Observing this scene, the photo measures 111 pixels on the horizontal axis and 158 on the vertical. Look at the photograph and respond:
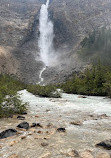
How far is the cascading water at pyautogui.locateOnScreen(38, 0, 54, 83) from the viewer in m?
119

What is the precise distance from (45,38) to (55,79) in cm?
6468

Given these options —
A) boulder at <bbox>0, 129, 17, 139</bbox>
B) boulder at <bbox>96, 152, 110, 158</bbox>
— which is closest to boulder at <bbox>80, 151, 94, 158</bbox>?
boulder at <bbox>96, 152, 110, 158</bbox>

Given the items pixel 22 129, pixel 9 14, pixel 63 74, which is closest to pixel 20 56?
pixel 63 74

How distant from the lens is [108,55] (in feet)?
270

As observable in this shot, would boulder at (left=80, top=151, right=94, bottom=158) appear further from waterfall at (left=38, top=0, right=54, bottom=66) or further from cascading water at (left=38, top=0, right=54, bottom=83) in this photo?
waterfall at (left=38, top=0, right=54, bottom=66)

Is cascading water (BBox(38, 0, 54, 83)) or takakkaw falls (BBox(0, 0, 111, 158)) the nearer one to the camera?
Result: takakkaw falls (BBox(0, 0, 111, 158))

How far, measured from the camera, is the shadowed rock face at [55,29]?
102363 millimetres

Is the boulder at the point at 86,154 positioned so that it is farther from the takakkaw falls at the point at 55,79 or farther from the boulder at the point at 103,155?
the boulder at the point at 103,155

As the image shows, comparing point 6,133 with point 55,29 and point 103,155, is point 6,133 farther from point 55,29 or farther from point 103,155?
point 55,29

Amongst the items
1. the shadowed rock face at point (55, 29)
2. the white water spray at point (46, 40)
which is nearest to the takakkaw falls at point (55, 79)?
the shadowed rock face at point (55, 29)

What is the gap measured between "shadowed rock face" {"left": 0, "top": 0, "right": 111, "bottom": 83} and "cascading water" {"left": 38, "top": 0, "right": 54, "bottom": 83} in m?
3.47

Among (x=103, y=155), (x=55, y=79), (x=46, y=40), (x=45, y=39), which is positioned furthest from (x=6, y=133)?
(x=45, y=39)

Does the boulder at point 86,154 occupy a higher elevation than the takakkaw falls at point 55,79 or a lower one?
lower

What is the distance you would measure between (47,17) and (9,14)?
1317 inches
